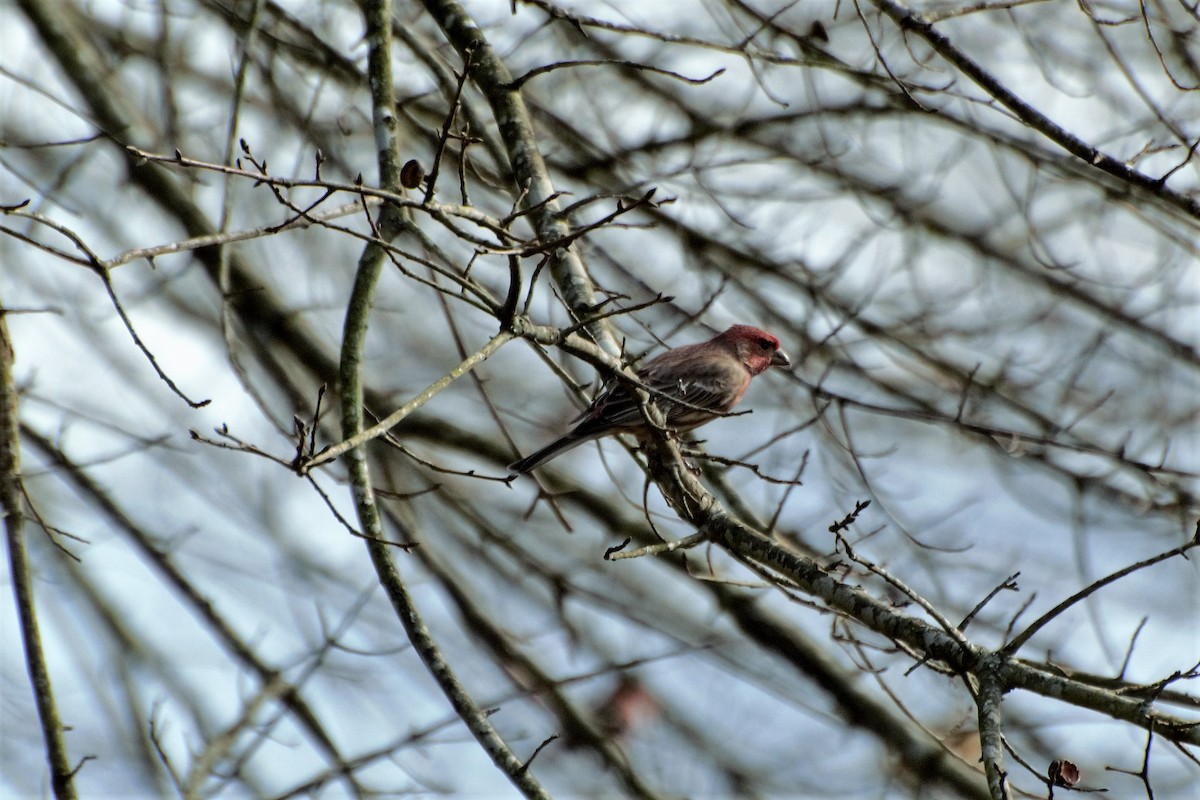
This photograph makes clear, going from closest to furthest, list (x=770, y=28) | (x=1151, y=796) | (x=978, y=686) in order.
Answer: (x=1151, y=796) < (x=978, y=686) < (x=770, y=28)

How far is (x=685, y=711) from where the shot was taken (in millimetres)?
8812

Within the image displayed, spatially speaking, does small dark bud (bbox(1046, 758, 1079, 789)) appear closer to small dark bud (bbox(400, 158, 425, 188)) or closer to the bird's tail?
small dark bud (bbox(400, 158, 425, 188))

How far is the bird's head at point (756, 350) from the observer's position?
7430 mm

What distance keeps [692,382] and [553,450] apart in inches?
47.8

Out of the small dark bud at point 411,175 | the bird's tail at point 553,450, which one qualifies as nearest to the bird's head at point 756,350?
the bird's tail at point 553,450

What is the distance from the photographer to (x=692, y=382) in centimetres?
703

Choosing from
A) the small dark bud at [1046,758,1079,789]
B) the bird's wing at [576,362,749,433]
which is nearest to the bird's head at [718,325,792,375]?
the bird's wing at [576,362,749,433]

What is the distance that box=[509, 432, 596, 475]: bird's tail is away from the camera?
605cm

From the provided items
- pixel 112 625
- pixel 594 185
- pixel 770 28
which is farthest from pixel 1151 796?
pixel 112 625

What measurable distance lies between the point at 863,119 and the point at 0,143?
478cm

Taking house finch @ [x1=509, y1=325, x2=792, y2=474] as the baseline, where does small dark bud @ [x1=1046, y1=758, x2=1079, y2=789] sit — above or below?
below

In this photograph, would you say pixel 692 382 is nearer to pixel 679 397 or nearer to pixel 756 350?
pixel 679 397

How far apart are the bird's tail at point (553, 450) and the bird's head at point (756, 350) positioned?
1.69 m

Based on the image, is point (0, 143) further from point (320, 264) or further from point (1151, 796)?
point (1151, 796)
